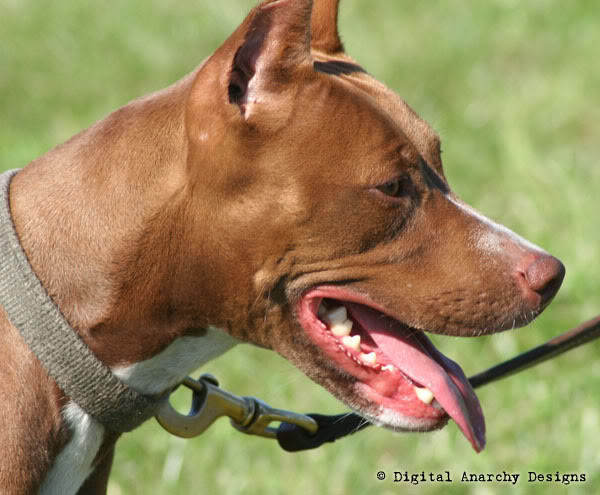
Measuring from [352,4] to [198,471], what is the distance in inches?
264

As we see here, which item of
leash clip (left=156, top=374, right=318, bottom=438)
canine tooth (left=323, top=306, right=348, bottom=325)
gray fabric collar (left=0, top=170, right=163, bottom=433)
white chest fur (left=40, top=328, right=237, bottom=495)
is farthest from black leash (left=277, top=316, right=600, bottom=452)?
gray fabric collar (left=0, top=170, right=163, bottom=433)

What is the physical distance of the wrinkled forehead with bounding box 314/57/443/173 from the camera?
305 cm

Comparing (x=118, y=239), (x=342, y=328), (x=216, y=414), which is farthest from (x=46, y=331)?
(x=342, y=328)

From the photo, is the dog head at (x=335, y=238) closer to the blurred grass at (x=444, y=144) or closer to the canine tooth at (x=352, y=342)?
the canine tooth at (x=352, y=342)

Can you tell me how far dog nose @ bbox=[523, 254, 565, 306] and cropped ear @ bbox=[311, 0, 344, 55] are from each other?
0.97 meters

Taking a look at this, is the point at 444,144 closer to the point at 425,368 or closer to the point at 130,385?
the point at 425,368

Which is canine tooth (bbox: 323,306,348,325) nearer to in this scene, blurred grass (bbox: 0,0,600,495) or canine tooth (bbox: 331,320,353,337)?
canine tooth (bbox: 331,320,353,337)

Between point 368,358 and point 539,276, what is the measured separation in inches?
20.5

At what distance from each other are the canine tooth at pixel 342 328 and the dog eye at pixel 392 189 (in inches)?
15.4

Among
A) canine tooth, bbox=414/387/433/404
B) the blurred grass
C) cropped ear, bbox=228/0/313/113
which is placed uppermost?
cropped ear, bbox=228/0/313/113

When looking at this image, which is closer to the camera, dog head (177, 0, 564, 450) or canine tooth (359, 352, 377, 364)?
dog head (177, 0, 564, 450)

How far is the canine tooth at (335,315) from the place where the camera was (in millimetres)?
3164

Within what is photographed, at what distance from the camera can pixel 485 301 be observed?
3.09 metres

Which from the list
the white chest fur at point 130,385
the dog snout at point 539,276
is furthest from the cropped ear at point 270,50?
the dog snout at point 539,276
